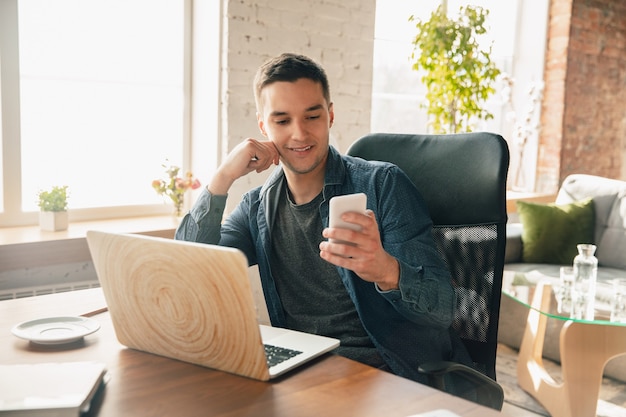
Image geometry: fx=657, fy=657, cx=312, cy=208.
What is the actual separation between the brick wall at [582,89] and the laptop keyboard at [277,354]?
13.7 ft

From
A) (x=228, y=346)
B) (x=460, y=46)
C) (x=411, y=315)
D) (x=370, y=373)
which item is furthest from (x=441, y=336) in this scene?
(x=460, y=46)

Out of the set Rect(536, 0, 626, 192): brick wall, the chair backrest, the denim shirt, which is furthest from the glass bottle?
Rect(536, 0, 626, 192): brick wall

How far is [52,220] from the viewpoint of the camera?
2.67 meters

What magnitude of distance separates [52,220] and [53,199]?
9cm

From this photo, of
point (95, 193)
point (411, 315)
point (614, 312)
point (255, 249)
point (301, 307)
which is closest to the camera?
point (411, 315)

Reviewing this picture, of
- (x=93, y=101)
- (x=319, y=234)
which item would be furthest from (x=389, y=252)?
(x=93, y=101)

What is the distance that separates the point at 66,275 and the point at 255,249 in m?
1.24

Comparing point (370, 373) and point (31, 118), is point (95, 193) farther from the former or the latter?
point (370, 373)

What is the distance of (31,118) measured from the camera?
278 centimetres

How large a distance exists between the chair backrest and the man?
68 millimetres

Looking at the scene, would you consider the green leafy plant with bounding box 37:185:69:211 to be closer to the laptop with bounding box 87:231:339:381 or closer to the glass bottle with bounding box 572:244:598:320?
the laptop with bounding box 87:231:339:381

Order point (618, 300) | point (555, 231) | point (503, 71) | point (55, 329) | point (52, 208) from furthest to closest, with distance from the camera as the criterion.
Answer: point (503, 71)
point (555, 231)
point (52, 208)
point (618, 300)
point (55, 329)

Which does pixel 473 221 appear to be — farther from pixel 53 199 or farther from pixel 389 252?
pixel 53 199

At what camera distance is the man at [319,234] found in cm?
144
